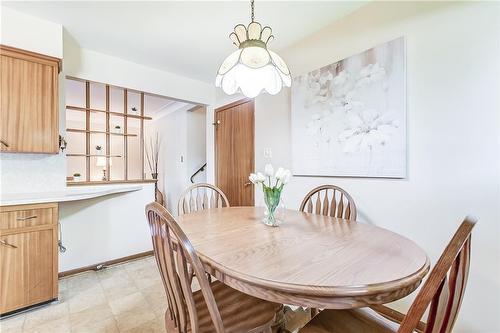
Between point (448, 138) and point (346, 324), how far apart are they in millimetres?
1224

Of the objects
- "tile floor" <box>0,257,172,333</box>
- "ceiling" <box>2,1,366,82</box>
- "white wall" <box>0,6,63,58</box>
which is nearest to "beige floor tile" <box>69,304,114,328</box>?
"tile floor" <box>0,257,172,333</box>

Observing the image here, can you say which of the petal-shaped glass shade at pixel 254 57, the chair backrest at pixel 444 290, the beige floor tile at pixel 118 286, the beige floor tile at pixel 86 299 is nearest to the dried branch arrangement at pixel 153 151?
the beige floor tile at pixel 118 286

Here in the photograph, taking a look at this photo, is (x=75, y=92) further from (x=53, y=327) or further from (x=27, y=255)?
(x=53, y=327)

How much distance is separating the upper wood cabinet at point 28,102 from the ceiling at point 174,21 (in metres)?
0.41

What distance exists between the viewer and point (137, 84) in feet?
9.04

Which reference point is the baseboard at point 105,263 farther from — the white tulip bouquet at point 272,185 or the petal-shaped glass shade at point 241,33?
the petal-shaped glass shade at point 241,33

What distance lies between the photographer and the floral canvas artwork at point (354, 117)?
5.31ft

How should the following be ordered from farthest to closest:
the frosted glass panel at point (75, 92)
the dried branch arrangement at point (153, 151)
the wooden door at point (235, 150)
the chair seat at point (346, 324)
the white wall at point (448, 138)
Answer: the dried branch arrangement at point (153, 151) < the frosted glass panel at point (75, 92) < the wooden door at point (235, 150) < the white wall at point (448, 138) < the chair seat at point (346, 324)

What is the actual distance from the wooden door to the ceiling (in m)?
0.79

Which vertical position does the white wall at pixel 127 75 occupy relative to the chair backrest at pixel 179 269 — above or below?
above

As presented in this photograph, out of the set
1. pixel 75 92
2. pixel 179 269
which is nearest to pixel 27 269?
pixel 179 269

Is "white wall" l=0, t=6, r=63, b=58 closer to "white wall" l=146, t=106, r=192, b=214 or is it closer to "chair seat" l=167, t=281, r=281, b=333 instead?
"chair seat" l=167, t=281, r=281, b=333

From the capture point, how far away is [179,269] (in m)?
0.79

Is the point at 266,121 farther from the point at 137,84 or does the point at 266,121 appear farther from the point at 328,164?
the point at 137,84
